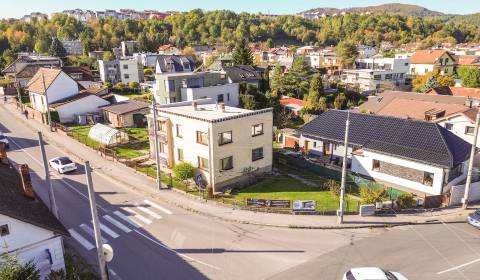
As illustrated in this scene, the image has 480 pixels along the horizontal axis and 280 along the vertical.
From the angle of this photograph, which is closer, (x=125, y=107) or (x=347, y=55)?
(x=125, y=107)

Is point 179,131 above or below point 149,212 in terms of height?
above

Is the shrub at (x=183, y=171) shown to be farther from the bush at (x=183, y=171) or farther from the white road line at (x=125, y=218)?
the white road line at (x=125, y=218)

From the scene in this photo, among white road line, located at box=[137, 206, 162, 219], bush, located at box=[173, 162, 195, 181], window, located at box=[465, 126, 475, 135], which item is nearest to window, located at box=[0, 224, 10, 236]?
white road line, located at box=[137, 206, 162, 219]

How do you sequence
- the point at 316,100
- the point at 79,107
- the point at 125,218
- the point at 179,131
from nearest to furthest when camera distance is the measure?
the point at 125,218
the point at 179,131
the point at 79,107
the point at 316,100

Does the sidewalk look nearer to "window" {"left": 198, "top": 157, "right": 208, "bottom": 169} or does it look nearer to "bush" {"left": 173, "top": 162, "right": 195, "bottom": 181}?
"bush" {"left": 173, "top": 162, "right": 195, "bottom": 181}

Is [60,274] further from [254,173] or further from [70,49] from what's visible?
[70,49]

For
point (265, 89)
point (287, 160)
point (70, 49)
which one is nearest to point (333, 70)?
point (265, 89)

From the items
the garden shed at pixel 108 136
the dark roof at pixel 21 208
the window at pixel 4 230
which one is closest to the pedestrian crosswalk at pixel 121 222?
the dark roof at pixel 21 208

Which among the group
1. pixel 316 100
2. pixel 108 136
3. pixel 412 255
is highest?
pixel 316 100

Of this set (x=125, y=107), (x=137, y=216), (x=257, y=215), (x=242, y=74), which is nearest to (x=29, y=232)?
(x=137, y=216)

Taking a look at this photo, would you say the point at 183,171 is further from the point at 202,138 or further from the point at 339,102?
the point at 339,102
